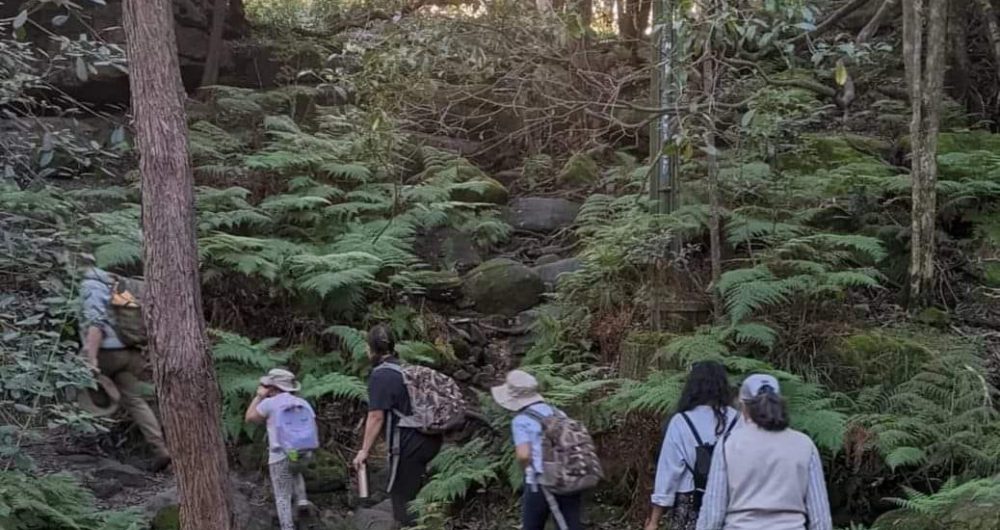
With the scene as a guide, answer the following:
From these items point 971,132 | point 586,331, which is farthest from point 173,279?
point 971,132

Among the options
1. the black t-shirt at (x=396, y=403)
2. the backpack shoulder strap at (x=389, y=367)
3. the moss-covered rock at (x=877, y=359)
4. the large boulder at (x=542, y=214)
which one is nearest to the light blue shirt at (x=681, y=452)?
the black t-shirt at (x=396, y=403)

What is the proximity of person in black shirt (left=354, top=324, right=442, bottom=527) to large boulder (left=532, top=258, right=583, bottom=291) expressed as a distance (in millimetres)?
4664

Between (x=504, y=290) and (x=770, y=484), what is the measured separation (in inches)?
259

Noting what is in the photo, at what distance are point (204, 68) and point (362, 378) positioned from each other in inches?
320

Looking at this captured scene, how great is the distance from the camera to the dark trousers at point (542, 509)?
5.01 metres

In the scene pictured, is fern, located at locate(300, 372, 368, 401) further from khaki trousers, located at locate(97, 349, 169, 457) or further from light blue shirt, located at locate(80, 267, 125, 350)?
light blue shirt, located at locate(80, 267, 125, 350)

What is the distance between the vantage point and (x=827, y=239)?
23.9 feet

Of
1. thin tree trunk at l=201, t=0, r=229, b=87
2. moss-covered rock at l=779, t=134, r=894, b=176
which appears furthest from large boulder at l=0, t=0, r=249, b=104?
moss-covered rock at l=779, t=134, r=894, b=176

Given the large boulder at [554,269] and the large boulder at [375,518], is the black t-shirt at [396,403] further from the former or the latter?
the large boulder at [554,269]

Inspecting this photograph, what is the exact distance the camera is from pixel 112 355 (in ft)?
23.2

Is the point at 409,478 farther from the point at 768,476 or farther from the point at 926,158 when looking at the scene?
the point at 926,158

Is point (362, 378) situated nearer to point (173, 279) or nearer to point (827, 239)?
point (173, 279)

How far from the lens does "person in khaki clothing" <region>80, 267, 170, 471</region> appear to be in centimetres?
664

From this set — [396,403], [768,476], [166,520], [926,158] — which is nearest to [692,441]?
[768,476]
